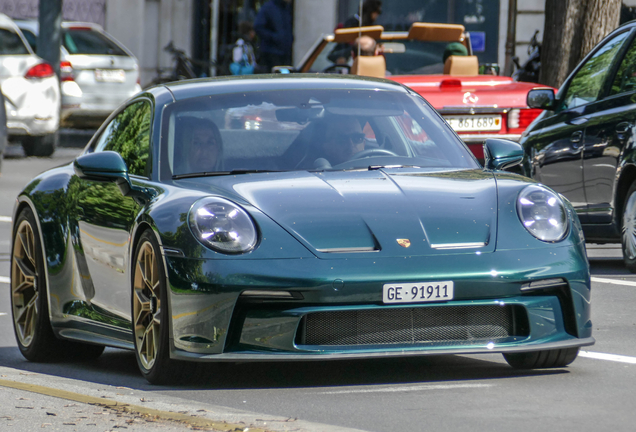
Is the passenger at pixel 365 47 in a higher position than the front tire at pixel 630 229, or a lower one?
higher

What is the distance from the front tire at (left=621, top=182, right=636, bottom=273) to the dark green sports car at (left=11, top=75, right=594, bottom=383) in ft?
9.55

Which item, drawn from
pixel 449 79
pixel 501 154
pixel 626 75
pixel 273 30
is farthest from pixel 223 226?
pixel 273 30

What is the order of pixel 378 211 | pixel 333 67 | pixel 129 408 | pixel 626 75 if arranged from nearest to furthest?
pixel 129 408, pixel 378 211, pixel 626 75, pixel 333 67

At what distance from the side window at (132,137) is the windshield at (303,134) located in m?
0.14

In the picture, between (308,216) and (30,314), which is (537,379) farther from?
(30,314)

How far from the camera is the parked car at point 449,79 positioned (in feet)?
42.9

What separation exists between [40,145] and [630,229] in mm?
11716

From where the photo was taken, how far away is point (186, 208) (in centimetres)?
529

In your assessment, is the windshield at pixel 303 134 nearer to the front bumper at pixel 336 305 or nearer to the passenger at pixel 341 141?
the passenger at pixel 341 141

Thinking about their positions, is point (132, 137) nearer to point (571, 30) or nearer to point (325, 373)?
point (325, 373)

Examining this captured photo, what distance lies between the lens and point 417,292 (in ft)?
16.8

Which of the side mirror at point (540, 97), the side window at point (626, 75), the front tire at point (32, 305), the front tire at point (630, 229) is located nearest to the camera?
the front tire at point (32, 305)

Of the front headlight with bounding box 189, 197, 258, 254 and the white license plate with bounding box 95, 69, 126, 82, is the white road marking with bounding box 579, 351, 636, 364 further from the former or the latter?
the white license plate with bounding box 95, 69, 126, 82

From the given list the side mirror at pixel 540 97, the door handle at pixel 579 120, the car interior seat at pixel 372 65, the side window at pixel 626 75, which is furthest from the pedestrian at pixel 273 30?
the side window at pixel 626 75
